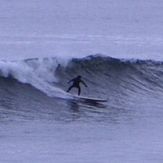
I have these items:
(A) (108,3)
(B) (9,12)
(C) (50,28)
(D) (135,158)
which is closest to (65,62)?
(D) (135,158)

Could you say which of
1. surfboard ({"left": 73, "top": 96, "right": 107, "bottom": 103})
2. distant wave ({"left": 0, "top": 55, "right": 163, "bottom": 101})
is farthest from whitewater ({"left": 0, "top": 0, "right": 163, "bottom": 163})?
surfboard ({"left": 73, "top": 96, "right": 107, "bottom": 103})

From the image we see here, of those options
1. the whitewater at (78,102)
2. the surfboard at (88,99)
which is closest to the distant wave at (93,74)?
the whitewater at (78,102)

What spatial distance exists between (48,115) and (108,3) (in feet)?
265

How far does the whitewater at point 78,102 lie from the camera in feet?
64.1

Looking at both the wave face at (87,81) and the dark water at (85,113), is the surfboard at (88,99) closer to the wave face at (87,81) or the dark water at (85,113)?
the dark water at (85,113)

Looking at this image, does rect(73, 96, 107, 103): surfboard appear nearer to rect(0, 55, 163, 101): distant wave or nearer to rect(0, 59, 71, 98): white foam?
rect(0, 59, 71, 98): white foam

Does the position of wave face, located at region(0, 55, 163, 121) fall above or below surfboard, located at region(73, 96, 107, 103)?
above

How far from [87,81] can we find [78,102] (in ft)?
14.9

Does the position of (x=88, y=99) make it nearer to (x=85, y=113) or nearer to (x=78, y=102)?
(x=78, y=102)

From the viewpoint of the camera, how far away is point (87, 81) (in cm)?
3084

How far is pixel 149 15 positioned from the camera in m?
83.5

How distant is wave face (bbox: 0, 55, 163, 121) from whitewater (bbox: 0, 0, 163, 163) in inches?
1.2

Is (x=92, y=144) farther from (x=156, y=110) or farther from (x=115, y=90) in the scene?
(x=115, y=90)

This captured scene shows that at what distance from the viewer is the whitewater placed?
19.5 m
